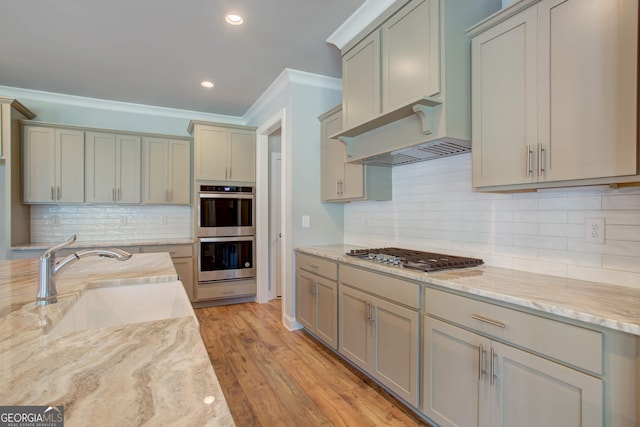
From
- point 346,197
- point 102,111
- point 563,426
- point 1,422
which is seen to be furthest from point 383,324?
point 102,111

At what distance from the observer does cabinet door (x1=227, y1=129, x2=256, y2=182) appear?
14.6ft

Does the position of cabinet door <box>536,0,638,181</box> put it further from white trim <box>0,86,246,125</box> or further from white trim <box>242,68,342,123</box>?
white trim <box>0,86,246,125</box>

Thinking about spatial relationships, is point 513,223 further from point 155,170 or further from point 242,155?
point 155,170

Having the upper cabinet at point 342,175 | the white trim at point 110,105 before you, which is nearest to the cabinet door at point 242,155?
the white trim at point 110,105

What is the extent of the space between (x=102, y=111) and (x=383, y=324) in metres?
4.49

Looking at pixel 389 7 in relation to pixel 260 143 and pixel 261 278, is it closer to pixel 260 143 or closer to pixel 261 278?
pixel 260 143

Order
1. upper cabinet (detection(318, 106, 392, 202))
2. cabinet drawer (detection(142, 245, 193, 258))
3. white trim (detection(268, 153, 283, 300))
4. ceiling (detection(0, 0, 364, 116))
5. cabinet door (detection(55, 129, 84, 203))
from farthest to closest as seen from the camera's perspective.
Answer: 1. white trim (detection(268, 153, 283, 300))
2. cabinet drawer (detection(142, 245, 193, 258))
3. cabinet door (detection(55, 129, 84, 203))
4. upper cabinet (detection(318, 106, 392, 202))
5. ceiling (detection(0, 0, 364, 116))

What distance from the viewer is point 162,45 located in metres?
2.93

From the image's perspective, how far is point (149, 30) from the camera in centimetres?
270

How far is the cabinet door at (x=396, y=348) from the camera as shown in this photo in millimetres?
1902

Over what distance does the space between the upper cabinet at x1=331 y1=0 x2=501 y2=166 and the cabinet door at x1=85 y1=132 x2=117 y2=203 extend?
321 centimetres

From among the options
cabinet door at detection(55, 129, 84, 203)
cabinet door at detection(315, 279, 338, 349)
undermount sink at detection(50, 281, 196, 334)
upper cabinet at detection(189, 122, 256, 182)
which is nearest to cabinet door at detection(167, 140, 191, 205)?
upper cabinet at detection(189, 122, 256, 182)

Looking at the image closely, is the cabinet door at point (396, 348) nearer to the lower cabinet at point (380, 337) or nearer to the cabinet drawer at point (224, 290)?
the lower cabinet at point (380, 337)

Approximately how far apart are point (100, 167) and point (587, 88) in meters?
4.76
